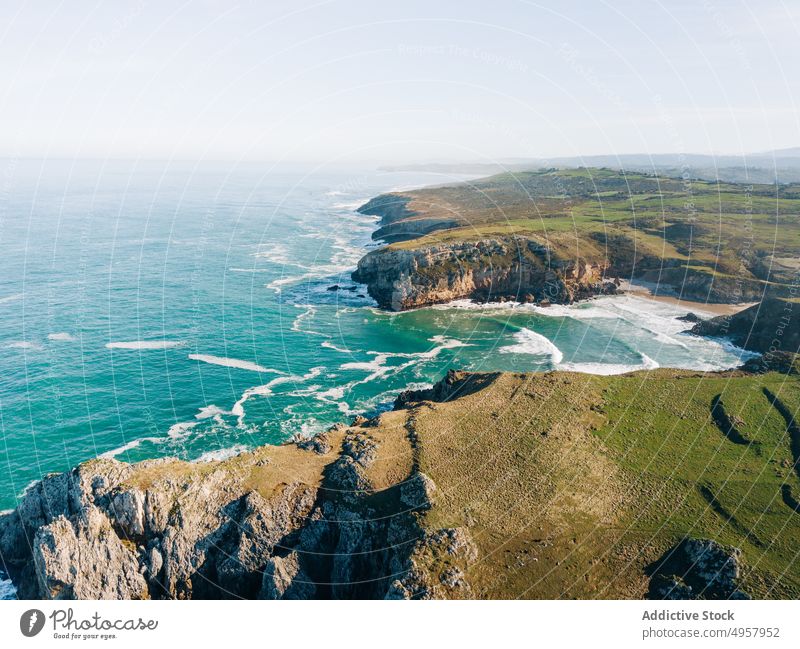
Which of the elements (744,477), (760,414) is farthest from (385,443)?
(760,414)

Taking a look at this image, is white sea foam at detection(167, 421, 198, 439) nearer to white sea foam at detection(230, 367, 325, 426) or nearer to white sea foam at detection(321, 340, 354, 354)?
white sea foam at detection(230, 367, 325, 426)

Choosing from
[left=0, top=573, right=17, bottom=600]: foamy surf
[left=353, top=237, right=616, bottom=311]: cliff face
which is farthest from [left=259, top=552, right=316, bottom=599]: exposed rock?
[left=353, top=237, right=616, bottom=311]: cliff face

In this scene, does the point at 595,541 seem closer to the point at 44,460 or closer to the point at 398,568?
the point at 398,568

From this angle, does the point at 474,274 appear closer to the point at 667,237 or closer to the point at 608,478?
the point at 667,237

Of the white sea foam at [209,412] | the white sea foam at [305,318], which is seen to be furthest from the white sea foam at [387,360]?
the white sea foam at [209,412]

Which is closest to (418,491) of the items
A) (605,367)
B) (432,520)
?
(432,520)
